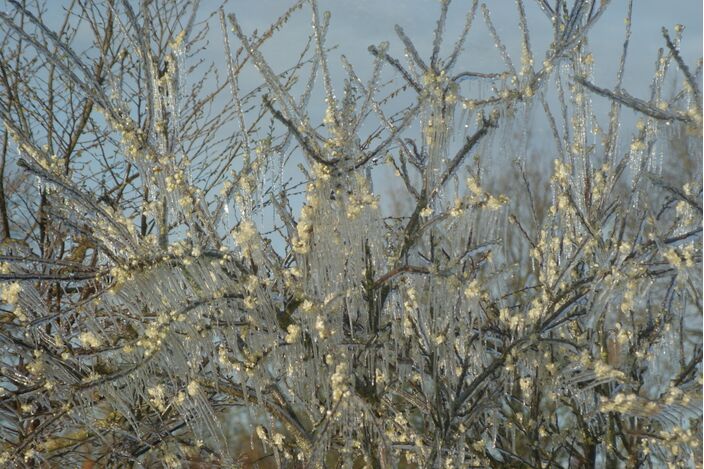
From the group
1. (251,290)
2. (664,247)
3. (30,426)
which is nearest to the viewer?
(664,247)

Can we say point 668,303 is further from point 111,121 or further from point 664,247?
point 111,121

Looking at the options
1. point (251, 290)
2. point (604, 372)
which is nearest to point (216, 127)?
point (251, 290)

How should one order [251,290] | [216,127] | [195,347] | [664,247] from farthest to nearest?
1. [216,127]
2. [195,347]
3. [251,290]
4. [664,247]

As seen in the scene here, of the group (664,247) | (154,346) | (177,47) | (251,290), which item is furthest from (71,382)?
(664,247)

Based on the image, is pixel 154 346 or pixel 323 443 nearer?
pixel 323 443

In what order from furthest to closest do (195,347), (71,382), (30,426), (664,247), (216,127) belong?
1. (216,127)
2. (30,426)
3. (71,382)
4. (195,347)
5. (664,247)

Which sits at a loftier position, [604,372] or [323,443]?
[604,372]

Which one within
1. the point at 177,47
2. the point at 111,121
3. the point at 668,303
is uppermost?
the point at 177,47

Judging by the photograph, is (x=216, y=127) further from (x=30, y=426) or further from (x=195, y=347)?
(x=195, y=347)

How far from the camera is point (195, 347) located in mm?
2896

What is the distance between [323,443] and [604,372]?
3.04ft

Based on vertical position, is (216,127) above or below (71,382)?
above

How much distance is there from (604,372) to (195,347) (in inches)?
55.4

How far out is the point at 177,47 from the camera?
2.93 m
